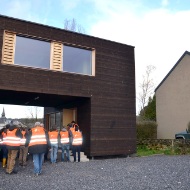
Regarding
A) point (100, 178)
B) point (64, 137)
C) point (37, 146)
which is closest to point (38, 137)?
point (37, 146)

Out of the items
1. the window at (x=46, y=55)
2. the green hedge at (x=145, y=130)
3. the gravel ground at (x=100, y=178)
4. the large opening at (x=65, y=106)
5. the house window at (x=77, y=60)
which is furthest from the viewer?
the green hedge at (x=145, y=130)

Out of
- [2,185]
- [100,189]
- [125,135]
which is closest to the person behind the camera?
[100,189]

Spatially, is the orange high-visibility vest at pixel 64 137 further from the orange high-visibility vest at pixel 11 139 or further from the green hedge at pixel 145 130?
the green hedge at pixel 145 130

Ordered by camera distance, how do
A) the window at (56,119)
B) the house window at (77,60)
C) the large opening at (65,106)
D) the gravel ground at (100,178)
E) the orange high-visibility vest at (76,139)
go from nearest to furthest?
the gravel ground at (100,178) < the orange high-visibility vest at (76,139) < the large opening at (65,106) < the house window at (77,60) < the window at (56,119)

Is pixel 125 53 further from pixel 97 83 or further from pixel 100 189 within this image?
pixel 100 189

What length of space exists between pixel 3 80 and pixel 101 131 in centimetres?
532

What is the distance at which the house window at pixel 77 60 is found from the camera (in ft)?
45.8

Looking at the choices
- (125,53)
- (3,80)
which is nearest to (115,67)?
(125,53)

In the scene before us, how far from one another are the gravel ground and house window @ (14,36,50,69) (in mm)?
4642

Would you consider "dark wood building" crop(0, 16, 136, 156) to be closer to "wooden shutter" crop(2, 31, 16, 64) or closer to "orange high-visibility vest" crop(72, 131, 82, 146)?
"wooden shutter" crop(2, 31, 16, 64)

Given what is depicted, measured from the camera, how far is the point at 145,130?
79.3 feet

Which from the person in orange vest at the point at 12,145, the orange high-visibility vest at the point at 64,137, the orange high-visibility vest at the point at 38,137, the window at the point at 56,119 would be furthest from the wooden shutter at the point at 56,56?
the window at the point at 56,119

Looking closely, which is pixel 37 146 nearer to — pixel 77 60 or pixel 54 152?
pixel 54 152

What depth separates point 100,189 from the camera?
7184 mm
